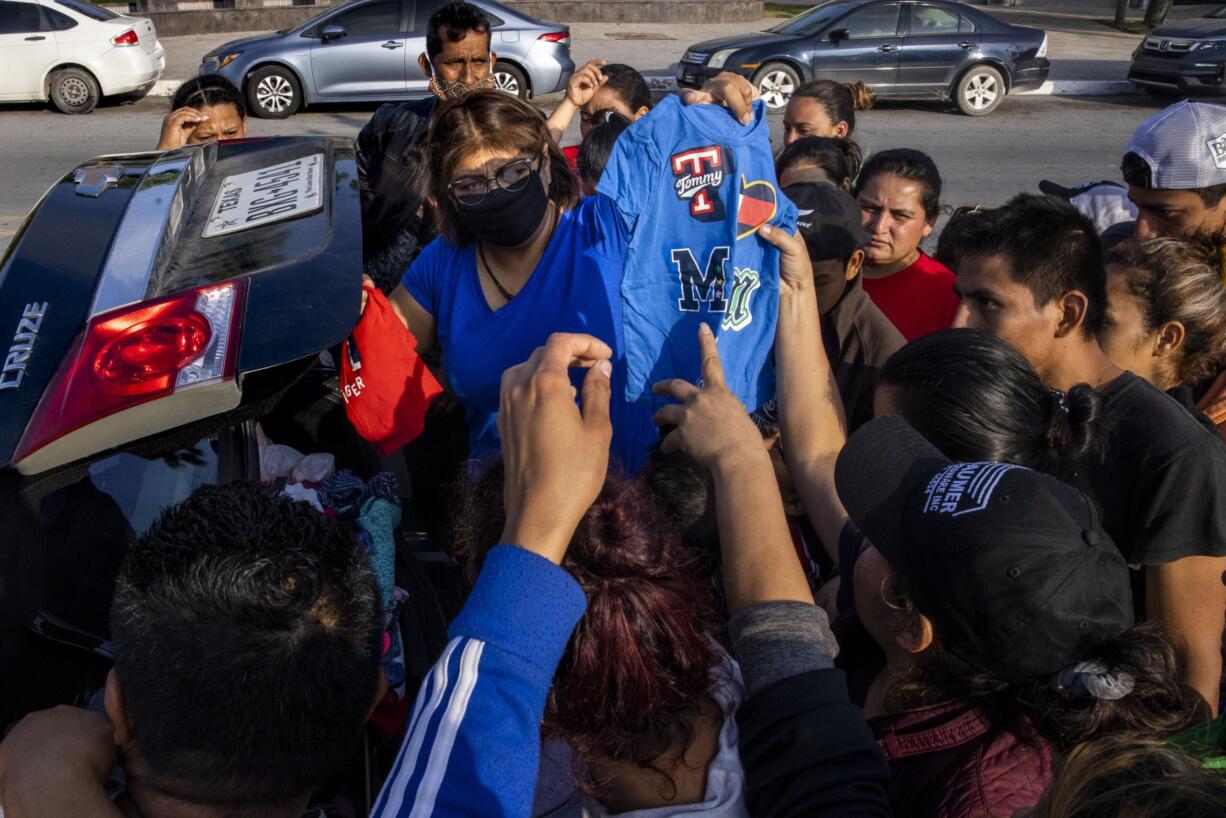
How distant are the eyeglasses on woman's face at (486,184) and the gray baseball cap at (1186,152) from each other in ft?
7.68

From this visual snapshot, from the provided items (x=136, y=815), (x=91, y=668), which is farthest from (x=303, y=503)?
(x=91, y=668)

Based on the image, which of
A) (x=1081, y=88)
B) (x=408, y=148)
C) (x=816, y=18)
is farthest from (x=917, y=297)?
(x=1081, y=88)

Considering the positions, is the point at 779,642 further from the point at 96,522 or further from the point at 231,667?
the point at 96,522

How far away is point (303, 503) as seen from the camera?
1.59 meters

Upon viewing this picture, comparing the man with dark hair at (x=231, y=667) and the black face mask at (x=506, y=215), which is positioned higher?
the black face mask at (x=506, y=215)

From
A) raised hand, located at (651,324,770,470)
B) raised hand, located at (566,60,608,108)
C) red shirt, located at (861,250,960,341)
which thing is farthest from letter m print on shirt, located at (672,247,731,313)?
raised hand, located at (566,60,608,108)

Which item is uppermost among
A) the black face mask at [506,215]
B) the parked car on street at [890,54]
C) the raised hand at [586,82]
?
the raised hand at [586,82]

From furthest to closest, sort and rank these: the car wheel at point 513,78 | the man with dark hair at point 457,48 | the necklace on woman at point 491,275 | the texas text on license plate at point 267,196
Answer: the car wheel at point 513,78, the man with dark hair at point 457,48, the necklace on woman at point 491,275, the texas text on license plate at point 267,196

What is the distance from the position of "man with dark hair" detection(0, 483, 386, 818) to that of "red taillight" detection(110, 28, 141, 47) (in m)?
14.1

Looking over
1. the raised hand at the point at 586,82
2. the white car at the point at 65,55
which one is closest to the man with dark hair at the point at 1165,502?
the raised hand at the point at 586,82

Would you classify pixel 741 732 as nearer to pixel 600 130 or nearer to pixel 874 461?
pixel 874 461

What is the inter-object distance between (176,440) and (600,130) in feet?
9.74

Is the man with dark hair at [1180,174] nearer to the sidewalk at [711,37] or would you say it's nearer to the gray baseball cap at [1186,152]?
the gray baseball cap at [1186,152]

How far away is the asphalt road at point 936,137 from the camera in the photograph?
10352 millimetres
